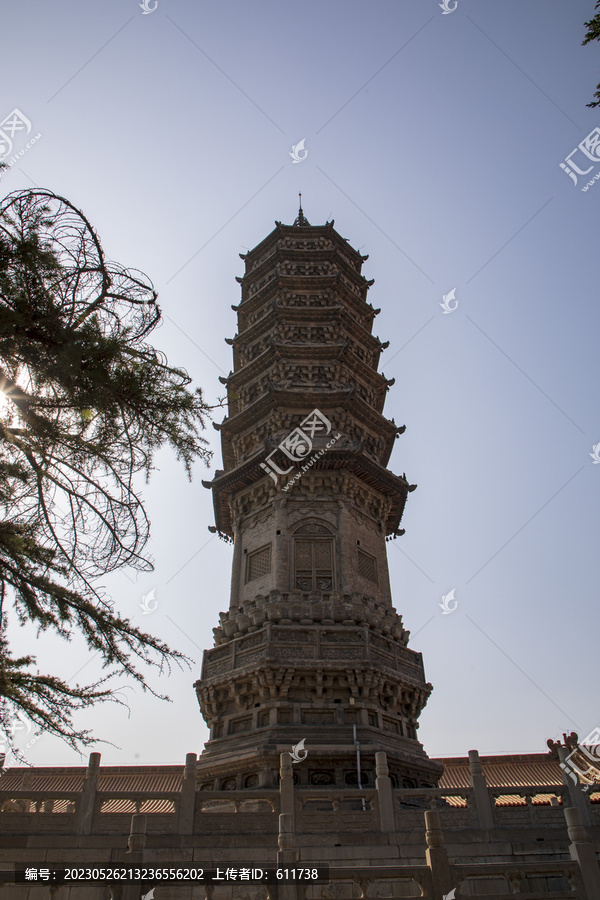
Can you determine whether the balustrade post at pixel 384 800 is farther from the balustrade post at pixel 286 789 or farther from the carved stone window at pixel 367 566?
the carved stone window at pixel 367 566

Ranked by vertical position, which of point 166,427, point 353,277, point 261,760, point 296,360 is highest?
point 353,277

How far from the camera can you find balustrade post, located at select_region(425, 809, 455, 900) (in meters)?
6.83

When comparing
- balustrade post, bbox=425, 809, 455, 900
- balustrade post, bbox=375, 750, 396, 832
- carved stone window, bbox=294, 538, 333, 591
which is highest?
carved stone window, bbox=294, 538, 333, 591

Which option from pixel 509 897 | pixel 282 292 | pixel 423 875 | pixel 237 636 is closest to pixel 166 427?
pixel 423 875

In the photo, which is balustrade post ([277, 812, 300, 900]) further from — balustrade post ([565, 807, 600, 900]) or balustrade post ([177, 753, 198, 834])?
balustrade post ([177, 753, 198, 834])

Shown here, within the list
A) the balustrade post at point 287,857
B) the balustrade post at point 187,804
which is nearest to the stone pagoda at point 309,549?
the balustrade post at point 187,804

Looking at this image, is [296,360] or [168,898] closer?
[168,898]

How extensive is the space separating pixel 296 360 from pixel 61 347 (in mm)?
17717

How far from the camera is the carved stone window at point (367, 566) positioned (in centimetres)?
1867

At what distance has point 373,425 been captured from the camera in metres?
22.5

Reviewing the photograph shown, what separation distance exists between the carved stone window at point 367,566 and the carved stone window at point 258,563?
2.82m

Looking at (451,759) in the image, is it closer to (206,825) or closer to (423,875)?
(206,825)

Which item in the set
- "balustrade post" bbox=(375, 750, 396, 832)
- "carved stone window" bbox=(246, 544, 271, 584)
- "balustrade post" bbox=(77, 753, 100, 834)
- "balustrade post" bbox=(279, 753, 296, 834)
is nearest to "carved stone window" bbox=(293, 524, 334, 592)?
"carved stone window" bbox=(246, 544, 271, 584)

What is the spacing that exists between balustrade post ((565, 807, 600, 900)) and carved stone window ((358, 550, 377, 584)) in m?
11.0
